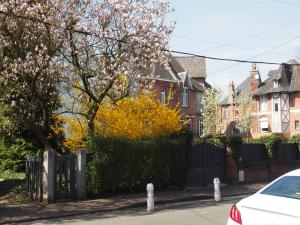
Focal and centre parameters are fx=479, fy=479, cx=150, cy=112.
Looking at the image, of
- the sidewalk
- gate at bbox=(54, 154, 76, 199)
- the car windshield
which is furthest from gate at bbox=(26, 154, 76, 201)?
the car windshield

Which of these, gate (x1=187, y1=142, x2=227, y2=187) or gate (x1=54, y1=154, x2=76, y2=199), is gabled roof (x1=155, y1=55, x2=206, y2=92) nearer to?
gate (x1=187, y1=142, x2=227, y2=187)

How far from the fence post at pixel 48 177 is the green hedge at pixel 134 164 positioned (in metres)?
1.49

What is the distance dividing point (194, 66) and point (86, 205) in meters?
47.1

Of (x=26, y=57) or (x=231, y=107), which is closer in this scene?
(x=26, y=57)

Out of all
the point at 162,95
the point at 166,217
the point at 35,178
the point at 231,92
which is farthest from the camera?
the point at 231,92

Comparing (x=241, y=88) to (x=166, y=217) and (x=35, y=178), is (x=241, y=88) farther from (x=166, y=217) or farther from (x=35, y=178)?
(x=166, y=217)

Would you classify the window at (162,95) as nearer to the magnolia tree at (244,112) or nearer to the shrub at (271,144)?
the magnolia tree at (244,112)

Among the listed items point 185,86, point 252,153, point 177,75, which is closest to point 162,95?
point 177,75

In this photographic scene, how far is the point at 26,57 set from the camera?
16.1m

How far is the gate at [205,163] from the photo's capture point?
21122 mm

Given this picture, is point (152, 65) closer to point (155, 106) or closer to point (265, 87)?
point (155, 106)

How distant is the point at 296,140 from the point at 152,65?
13697 millimetres

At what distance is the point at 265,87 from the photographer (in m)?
64.8

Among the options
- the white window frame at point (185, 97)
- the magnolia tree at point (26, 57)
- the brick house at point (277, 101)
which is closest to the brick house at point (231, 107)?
the brick house at point (277, 101)
